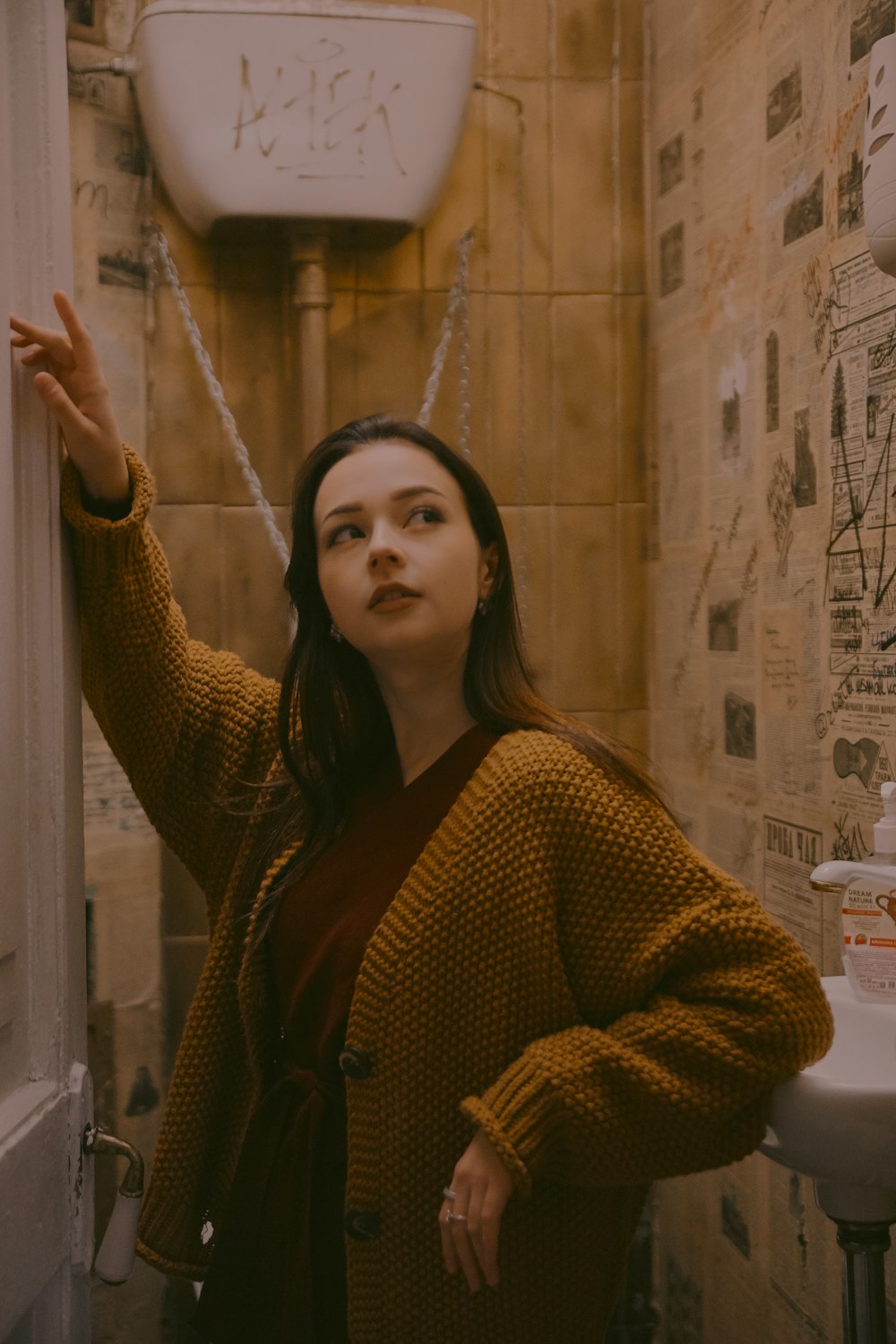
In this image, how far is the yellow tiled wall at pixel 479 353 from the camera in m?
1.86

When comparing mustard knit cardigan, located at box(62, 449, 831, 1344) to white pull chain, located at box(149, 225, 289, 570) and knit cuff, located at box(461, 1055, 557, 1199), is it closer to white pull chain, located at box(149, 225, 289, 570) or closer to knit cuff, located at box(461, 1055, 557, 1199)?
knit cuff, located at box(461, 1055, 557, 1199)

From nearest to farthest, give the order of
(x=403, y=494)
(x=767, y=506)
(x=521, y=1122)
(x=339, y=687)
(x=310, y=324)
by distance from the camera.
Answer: (x=521, y=1122) → (x=403, y=494) → (x=339, y=687) → (x=767, y=506) → (x=310, y=324)

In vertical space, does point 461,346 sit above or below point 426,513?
above

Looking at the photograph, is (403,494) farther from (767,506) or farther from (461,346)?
(461,346)

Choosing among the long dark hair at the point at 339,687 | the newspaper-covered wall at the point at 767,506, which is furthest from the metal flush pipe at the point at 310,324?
the long dark hair at the point at 339,687

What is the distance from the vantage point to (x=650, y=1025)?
0.86 metres

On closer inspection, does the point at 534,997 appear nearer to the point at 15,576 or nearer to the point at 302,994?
the point at 302,994

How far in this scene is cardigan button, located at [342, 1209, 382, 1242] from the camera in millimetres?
932

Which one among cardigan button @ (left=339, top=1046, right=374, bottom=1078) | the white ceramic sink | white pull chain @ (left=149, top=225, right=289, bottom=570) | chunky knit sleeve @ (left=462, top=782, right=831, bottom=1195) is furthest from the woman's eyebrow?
white pull chain @ (left=149, top=225, right=289, bottom=570)

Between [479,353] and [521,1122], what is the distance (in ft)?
4.58

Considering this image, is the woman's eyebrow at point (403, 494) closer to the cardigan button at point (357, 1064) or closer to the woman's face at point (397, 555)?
the woman's face at point (397, 555)

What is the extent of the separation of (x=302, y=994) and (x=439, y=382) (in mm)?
1183

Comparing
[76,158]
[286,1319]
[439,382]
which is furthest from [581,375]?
[286,1319]

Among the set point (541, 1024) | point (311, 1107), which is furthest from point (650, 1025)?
point (311, 1107)
